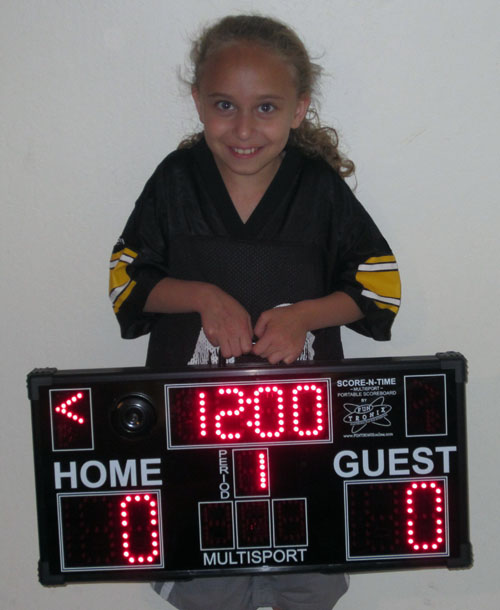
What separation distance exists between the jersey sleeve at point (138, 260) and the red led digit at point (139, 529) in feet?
1.18

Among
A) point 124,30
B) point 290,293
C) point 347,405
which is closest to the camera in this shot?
point 347,405

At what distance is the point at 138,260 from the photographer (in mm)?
1419

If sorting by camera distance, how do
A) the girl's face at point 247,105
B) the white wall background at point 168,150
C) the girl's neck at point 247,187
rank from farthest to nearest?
the white wall background at point 168,150, the girl's neck at point 247,187, the girl's face at point 247,105

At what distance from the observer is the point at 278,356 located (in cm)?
126

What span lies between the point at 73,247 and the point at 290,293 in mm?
545

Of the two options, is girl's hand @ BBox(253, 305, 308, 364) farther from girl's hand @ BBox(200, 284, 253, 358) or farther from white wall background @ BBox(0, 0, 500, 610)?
white wall background @ BBox(0, 0, 500, 610)

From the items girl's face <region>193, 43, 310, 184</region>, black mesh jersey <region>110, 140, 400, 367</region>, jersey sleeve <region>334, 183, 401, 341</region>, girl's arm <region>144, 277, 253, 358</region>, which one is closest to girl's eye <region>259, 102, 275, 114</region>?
girl's face <region>193, 43, 310, 184</region>

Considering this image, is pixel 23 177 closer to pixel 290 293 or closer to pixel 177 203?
pixel 177 203

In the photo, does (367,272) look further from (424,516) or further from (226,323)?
(424,516)

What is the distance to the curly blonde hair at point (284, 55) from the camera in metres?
1.35

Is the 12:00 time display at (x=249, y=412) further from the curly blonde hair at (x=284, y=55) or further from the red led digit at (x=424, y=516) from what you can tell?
the curly blonde hair at (x=284, y=55)

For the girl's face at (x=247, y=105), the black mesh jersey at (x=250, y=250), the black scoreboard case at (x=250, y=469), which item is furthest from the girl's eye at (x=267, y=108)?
the black scoreboard case at (x=250, y=469)

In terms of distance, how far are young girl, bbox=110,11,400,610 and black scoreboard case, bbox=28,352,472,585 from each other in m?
0.17

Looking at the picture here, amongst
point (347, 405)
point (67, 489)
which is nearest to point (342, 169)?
point (347, 405)
